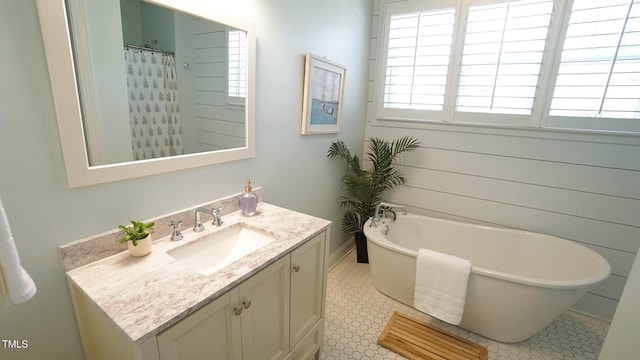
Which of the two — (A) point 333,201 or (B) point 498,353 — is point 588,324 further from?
(A) point 333,201

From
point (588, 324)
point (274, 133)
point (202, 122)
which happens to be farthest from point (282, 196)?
point (588, 324)

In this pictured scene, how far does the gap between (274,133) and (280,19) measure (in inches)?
26.8

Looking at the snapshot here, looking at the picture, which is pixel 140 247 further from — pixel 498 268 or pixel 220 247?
pixel 498 268

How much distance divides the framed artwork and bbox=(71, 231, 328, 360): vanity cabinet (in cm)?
94

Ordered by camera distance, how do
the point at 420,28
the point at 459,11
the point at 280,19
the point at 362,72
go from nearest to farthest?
the point at 280,19 < the point at 459,11 < the point at 420,28 < the point at 362,72

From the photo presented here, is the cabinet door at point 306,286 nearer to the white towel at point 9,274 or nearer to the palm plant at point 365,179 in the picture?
the white towel at point 9,274

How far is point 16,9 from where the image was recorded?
2.65 ft

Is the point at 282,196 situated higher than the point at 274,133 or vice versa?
the point at 274,133

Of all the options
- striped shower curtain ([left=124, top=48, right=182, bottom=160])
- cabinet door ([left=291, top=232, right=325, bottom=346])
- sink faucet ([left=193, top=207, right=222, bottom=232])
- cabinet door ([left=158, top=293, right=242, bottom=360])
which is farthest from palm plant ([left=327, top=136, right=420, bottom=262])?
cabinet door ([left=158, top=293, right=242, bottom=360])

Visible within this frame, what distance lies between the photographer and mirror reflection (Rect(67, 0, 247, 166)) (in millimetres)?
1005

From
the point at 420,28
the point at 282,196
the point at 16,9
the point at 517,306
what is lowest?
the point at 517,306

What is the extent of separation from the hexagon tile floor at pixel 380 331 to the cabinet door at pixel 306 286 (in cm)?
40

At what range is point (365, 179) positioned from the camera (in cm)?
256

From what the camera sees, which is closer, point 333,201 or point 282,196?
point 282,196
